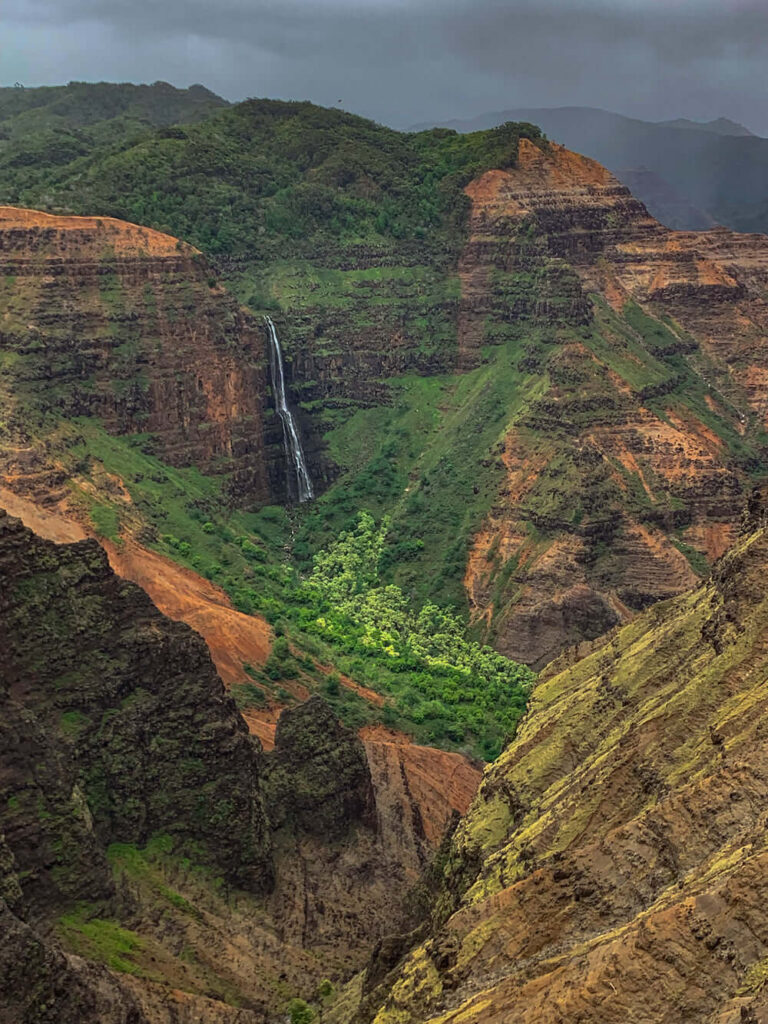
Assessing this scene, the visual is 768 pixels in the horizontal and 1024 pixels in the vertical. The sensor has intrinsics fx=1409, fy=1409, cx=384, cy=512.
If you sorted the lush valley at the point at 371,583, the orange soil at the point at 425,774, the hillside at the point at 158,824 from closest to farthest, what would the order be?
the lush valley at the point at 371,583, the hillside at the point at 158,824, the orange soil at the point at 425,774

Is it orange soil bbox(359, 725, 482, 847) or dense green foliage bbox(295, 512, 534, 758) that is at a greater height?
dense green foliage bbox(295, 512, 534, 758)

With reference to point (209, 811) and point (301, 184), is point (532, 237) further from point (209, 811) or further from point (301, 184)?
point (209, 811)

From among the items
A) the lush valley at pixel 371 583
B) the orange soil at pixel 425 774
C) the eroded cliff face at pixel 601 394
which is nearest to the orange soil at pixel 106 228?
the lush valley at pixel 371 583

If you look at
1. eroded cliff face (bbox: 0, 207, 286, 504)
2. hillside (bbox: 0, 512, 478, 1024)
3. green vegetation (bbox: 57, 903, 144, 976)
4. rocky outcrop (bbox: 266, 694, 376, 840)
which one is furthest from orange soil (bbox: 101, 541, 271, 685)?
green vegetation (bbox: 57, 903, 144, 976)

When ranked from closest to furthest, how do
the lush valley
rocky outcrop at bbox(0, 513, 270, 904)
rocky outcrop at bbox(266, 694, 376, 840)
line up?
the lush valley → rocky outcrop at bbox(0, 513, 270, 904) → rocky outcrop at bbox(266, 694, 376, 840)

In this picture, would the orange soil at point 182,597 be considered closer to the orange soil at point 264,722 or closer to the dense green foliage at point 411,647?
the orange soil at point 264,722

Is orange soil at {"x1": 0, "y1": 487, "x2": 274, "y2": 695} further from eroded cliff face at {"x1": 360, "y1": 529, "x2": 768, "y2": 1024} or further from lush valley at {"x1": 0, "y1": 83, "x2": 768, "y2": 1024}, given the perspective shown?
eroded cliff face at {"x1": 360, "y1": 529, "x2": 768, "y2": 1024}
